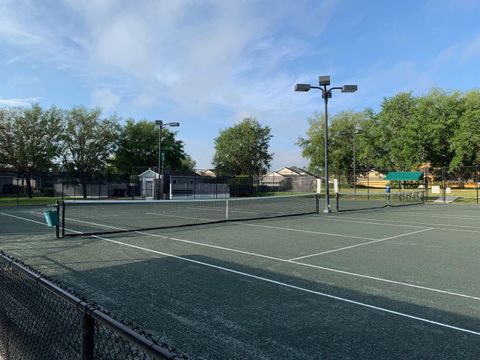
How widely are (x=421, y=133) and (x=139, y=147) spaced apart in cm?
4334

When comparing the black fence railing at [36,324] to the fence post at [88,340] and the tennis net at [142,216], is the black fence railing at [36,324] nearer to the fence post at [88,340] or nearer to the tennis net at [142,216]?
the fence post at [88,340]

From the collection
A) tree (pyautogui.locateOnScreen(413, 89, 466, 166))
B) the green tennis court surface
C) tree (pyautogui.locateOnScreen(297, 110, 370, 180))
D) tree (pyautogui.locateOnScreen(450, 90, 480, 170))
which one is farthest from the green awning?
the green tennis court surface

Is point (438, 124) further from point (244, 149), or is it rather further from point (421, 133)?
point (244, 149)

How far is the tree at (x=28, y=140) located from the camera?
46.8m

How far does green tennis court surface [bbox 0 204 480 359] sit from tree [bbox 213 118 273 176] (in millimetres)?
80246

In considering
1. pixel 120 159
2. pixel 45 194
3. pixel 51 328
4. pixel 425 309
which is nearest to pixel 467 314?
pixel 425 309

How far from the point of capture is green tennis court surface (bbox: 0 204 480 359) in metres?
4.48

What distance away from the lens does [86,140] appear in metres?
55.6

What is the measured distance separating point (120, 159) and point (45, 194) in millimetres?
13684

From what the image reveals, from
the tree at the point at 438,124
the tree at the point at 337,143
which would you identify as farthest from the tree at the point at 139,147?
the tree at the point at 438,124

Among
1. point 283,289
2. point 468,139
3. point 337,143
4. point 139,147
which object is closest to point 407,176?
point 468,139

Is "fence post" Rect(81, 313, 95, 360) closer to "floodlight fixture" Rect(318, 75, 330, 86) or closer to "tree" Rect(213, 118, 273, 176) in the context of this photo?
"floodlight fixture" Rect(318, 75, 330, 86)

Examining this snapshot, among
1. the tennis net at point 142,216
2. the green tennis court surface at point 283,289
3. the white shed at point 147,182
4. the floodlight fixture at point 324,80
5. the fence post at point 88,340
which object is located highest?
the floodlight fixture at point 324,80

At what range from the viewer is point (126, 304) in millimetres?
5809
